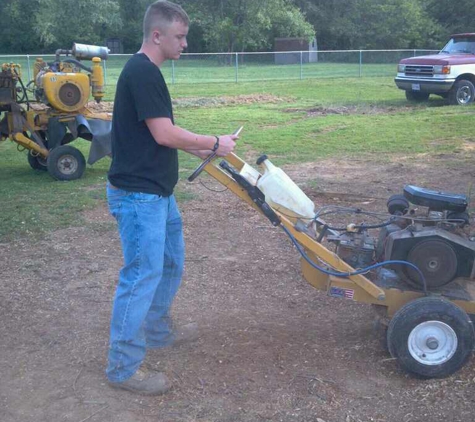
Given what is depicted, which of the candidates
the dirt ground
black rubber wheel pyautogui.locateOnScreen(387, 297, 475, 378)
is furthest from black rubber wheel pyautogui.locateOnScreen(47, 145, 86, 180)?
black rubber wheel pyautogui.locateOnScreen(387, 297, 475, 378)

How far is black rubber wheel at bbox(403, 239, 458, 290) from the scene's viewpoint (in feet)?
13.1

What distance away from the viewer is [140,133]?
3609 mm

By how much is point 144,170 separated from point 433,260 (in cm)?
179

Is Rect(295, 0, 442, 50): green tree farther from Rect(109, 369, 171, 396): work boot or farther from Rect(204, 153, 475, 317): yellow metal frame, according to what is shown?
Rect(109, 369, 171, 396): work boot

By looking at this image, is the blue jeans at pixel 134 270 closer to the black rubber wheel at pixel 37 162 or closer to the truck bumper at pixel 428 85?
the black rubber wheel at pixel 37 162

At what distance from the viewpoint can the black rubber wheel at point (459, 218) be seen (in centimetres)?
420

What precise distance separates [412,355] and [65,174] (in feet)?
21.4

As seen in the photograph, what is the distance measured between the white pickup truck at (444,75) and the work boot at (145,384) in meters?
15.5

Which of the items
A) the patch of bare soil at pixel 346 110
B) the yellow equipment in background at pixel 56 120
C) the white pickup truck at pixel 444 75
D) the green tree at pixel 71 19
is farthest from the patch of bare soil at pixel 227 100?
the green tree at pixel 71 19

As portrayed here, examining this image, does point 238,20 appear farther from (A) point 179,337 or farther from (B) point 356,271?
(B) point 356,271

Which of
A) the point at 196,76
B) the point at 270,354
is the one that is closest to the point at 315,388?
the point at 270,354

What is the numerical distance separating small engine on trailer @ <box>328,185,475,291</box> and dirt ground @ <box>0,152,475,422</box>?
1.84 ft

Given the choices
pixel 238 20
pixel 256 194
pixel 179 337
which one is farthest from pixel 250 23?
pixel 256 194

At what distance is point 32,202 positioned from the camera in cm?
812
